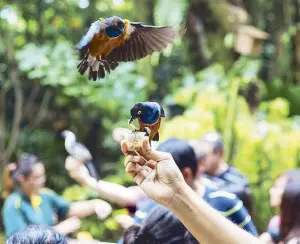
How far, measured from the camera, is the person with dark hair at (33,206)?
3.39 m

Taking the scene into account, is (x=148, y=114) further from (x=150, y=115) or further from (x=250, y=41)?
(x=250, y=41)

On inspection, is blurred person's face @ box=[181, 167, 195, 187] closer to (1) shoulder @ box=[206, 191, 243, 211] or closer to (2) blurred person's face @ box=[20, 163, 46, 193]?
(1) shoulder @ box=[206, 191, 243, 211]

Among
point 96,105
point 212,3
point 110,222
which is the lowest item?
point 110,222

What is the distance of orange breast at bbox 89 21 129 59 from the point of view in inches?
49.8

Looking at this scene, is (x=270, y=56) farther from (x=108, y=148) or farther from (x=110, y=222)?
(x=110, y=222)

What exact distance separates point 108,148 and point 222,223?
5.92 metres

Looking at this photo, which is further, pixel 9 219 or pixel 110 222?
pixel 110 222

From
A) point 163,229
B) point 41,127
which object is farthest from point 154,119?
point 41,127

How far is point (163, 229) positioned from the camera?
189 centimetres

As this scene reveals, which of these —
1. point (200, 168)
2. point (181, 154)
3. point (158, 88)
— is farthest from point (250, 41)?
point (181, 154)

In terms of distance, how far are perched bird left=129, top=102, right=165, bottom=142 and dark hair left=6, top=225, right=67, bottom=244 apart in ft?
1.98

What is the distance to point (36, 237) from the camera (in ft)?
5.49

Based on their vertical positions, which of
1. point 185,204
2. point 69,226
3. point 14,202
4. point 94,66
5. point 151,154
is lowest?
point 69,226

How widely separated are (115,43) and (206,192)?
→ 1311 millimetres
